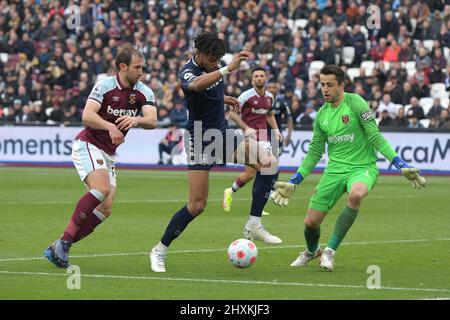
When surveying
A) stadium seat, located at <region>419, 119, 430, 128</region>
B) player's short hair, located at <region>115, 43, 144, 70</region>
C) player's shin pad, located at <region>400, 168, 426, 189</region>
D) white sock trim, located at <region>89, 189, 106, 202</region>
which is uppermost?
player's short hair, located at <region>115, 43, 144, 70</region>

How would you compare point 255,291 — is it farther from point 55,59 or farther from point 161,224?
point 55,59

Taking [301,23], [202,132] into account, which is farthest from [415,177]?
[301,23]

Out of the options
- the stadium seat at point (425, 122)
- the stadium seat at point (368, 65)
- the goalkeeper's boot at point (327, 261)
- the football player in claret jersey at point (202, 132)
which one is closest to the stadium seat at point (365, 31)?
the stadium seat at point (368, 65)

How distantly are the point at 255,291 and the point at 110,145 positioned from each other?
2931 mm

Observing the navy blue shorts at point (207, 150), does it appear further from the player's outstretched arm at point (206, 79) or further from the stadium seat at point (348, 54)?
the stadium seat at point (348, 54)

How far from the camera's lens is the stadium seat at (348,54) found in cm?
3475

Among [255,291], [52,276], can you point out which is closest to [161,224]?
[52,276]

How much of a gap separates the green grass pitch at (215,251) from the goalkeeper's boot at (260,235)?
21 centimetres

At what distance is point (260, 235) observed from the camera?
49.0 ft

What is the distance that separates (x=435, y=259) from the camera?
505 inches

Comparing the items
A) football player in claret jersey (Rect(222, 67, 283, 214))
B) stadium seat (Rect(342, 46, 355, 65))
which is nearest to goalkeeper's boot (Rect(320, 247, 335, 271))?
football player in claret jersey (Rect(222, 67, 283, 214))

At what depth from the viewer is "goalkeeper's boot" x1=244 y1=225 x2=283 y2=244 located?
14830 mm

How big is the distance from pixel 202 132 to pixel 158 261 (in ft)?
5.12

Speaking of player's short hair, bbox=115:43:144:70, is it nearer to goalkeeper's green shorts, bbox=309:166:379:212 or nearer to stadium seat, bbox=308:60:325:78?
goalkeeper's green shorts, bbox=309:166:379:212
